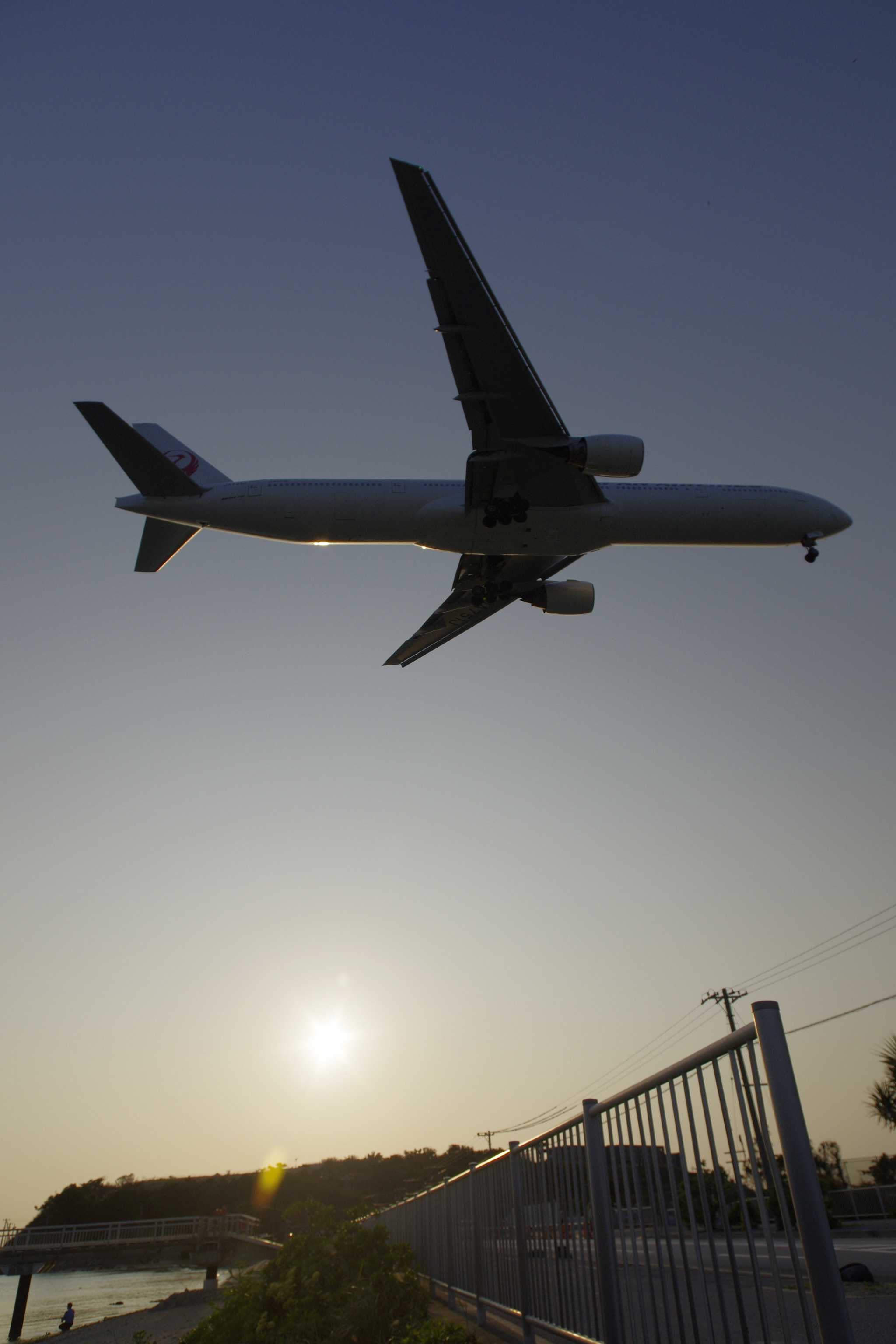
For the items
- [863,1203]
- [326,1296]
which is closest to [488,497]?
[326,1296]

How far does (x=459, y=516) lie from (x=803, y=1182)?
1799 cm

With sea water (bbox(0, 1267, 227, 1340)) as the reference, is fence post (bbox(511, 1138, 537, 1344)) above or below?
above

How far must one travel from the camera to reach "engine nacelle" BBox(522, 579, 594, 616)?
24500 mm

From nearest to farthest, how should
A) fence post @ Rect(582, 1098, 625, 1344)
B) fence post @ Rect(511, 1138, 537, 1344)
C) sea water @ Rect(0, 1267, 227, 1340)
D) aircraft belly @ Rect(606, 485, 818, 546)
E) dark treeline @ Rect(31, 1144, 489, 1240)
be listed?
fence post @ Rect(582, 1098, 625, 1344) → fence post @ Rect(511, 1138, 537, 1344) → aircraft belly @ Rect(606, 485, 818, 546) → sea water @ Rect(0, 1267, 227, 1340) → dark treeline @ Rect(31, 1144, 489, 1240)

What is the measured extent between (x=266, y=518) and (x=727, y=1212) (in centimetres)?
1836

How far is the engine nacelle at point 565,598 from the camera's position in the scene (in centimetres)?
2450

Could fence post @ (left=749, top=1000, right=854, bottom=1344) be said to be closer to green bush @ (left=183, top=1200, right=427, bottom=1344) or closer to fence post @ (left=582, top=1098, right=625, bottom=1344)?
fence post @ (left=582, top=1098, right=625, bottom=1344)

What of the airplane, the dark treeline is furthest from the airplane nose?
the dark treeline

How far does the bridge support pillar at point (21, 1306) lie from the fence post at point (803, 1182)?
49.9 meters

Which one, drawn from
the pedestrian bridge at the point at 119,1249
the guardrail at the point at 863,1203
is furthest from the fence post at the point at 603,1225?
the pedestrian bridge at the point at 119,1249

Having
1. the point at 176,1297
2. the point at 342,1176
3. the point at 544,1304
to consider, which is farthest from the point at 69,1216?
the point at 544,1304

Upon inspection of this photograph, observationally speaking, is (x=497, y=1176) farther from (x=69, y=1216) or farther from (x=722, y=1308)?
(x=69, y=1216)

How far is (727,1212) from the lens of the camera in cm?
378

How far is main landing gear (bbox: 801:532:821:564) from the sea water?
97.5ft
